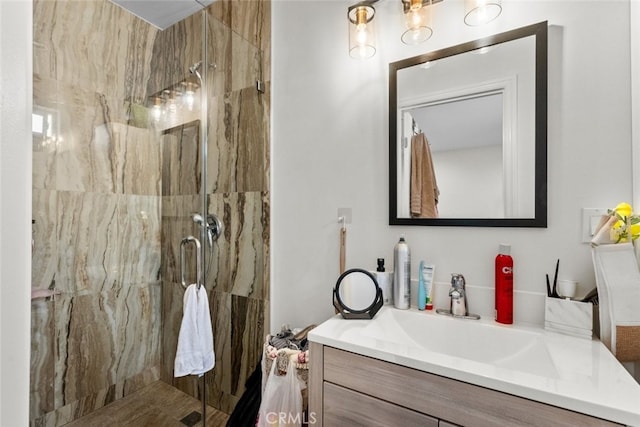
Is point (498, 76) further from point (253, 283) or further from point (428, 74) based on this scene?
point (253, 283)

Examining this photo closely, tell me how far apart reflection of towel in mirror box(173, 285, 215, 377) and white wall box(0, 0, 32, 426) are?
1.07 meters

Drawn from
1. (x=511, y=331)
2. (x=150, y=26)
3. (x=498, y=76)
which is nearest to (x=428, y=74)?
(x=498, y=76)

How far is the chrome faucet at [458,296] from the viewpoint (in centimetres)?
113

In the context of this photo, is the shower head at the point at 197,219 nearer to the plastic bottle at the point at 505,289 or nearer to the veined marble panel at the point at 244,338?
the veined marble panel at the point at 244,338

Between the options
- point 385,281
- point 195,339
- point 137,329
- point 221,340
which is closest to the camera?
point 385,281

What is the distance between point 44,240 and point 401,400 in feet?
5.85

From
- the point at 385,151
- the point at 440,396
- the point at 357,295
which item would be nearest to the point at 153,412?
the point at 357,295

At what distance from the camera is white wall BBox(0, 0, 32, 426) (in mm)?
385

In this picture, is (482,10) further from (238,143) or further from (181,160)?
(181,160)

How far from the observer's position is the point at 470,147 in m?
1.17

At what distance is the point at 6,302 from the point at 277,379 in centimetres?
94

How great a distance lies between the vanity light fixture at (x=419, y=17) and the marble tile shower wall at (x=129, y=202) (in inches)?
31.1

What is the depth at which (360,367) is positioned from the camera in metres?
0.88

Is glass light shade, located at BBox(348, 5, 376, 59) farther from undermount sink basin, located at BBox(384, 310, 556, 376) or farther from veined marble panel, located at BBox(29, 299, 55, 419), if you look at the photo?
veined marble panel, located at BBox(29, 299, 55, 419)
